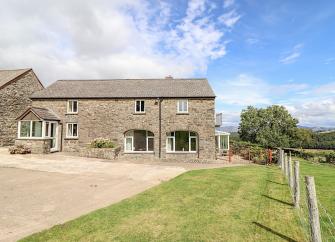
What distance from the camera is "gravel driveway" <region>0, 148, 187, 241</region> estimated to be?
7.87m

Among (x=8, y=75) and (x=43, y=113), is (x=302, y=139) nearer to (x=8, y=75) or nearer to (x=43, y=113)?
(x=43, y=113)

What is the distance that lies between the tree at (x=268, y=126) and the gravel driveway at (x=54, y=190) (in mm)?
50956

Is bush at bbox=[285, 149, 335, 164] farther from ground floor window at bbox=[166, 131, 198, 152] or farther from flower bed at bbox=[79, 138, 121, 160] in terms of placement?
flower bed at bbox=[79, 138, 121, 160]

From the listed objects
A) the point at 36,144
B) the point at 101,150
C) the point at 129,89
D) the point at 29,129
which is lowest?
the point at 101,150

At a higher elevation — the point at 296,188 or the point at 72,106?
the point at 72,106

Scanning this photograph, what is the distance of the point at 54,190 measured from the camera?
456 inches

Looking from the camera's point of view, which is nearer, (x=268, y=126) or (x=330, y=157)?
(x=330, y=157)

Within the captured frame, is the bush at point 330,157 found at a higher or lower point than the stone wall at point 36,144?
lower

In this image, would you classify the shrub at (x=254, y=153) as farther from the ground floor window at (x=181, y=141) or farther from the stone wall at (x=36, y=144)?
the stone wall at (x=36, y=144)

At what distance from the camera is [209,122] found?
2561 centimetres

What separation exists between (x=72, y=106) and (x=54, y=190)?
57.6 ft

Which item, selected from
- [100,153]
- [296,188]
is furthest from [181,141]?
[296,188]

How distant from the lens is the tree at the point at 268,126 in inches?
2414

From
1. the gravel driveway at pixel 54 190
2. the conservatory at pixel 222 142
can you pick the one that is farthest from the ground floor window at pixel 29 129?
the conservatory at pixel 222 142
